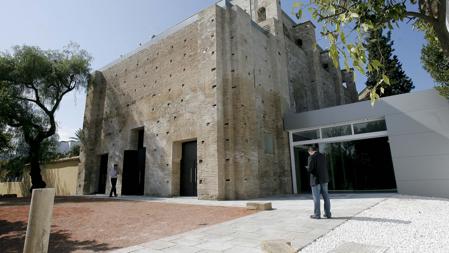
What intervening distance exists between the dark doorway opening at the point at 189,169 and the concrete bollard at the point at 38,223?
997 centimetres

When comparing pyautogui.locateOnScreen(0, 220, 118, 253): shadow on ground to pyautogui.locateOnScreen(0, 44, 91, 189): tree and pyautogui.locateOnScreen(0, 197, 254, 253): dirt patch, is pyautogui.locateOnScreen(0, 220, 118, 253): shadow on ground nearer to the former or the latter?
pyautogui.locateOnScreen(0, 197, 254, 253): dirt patch

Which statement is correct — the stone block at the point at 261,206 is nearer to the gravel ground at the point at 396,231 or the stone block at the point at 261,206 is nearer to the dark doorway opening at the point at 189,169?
the gravel ground at the point at 396,231

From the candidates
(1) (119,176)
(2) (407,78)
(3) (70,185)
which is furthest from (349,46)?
(2) (407,78)

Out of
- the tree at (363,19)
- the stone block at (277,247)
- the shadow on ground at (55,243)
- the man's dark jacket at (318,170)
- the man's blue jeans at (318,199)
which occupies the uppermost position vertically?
the tree at (363,19)

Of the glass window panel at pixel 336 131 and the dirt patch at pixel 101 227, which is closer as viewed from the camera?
the dirt patch at pixel 101 227

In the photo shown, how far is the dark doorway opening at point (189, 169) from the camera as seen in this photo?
12.8m

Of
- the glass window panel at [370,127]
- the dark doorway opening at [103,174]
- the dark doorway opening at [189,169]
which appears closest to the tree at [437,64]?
the glass window panel at [370,127]

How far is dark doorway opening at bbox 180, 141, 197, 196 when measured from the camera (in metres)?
12.8

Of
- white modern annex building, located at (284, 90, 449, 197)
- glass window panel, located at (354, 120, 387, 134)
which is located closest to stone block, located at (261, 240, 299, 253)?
white modern annex building, located at (284, 90, 449, 197)

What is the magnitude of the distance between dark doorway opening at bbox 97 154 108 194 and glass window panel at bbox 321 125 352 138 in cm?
1403

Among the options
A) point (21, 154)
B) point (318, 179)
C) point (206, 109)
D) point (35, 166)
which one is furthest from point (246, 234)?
point (21, 154)

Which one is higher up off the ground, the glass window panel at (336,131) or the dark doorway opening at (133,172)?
the glass window panel at (336,131)

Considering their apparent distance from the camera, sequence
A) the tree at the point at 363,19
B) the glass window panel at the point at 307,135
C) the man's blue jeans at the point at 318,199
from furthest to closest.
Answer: the glass window panel at the point at 307,135 < the man's blue jeans at the point at 318,199 < the tree at the point at 363,19

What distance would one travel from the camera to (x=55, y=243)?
4289 mm
